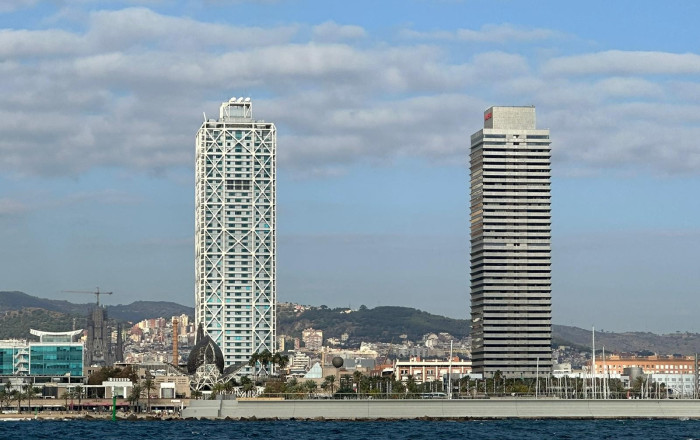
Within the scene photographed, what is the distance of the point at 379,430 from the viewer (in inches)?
6796

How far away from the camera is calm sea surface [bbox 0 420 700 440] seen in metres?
155

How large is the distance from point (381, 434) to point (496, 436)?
595 inches

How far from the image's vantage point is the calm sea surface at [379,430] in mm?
154875

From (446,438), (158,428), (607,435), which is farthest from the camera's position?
(158,428)

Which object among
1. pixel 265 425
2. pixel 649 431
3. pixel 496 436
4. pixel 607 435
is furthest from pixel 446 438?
pixel 265 425

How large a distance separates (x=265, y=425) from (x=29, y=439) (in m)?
44.8

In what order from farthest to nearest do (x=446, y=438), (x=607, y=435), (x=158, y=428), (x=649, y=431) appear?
1. (x=158, y=428)
2. (x=649, y=431)
3. (x=607, y=435)
4. (x=446, y=438)

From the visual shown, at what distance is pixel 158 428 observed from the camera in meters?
183

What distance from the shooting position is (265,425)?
186m

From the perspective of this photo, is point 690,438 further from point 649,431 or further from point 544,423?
point 544,423

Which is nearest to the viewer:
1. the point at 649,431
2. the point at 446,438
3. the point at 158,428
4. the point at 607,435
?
the point at 446,438

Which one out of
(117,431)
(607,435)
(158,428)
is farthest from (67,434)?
(607,435)

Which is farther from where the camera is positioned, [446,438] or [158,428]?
[158,428]

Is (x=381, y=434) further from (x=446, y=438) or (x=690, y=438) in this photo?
(x=690, y=438)
